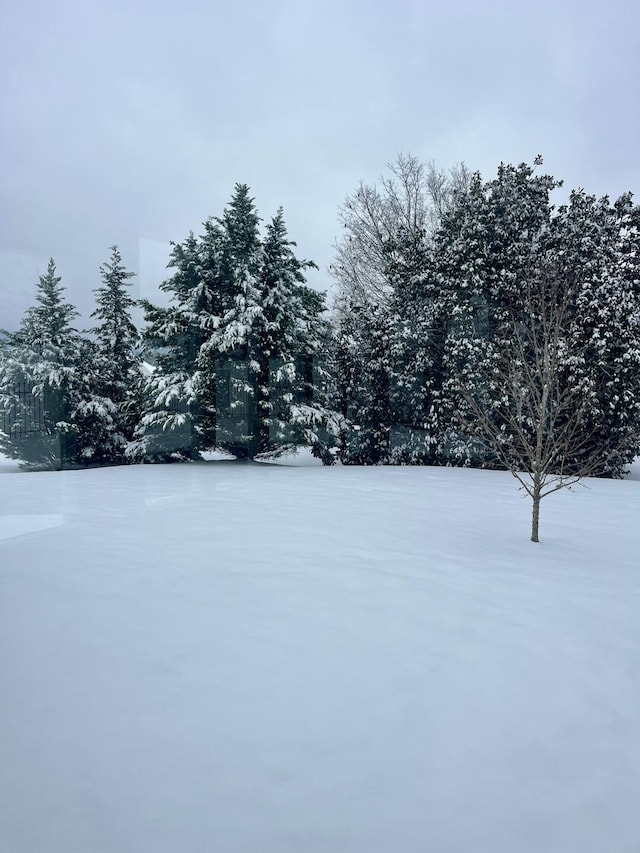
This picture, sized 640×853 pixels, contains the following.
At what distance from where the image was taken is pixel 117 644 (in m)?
2.96

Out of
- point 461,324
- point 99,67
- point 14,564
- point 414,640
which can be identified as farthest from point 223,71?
point 414,640

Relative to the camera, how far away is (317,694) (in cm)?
250

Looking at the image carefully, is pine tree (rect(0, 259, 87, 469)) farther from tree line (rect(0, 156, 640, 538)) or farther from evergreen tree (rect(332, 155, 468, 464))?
evergreen tree (rect(332, 155, 468, 464))

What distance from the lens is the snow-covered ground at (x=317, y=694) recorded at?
1.76m

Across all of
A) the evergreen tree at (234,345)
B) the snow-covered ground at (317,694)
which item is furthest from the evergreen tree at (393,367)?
the snow-covered ground at (317,694)

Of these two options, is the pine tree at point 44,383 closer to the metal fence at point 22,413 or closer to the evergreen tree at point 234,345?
the metal fence at point 22,413

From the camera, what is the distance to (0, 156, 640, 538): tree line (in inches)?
437

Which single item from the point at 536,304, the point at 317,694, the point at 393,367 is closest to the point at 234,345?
the point at 393,367

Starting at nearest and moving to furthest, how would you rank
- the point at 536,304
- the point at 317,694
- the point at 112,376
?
the point at 317,694, the point at 536,304, the point at 112,376

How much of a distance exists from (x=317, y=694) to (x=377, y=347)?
476 inches

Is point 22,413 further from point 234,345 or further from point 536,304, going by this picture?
point 536,304

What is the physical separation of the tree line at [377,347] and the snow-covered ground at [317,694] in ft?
22.7

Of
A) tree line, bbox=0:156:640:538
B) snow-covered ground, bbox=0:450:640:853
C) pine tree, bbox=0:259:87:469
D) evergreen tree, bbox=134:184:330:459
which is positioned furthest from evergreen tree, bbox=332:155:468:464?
snow-covered ground, bbox=0:450:640:853

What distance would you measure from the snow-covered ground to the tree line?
272 inches
